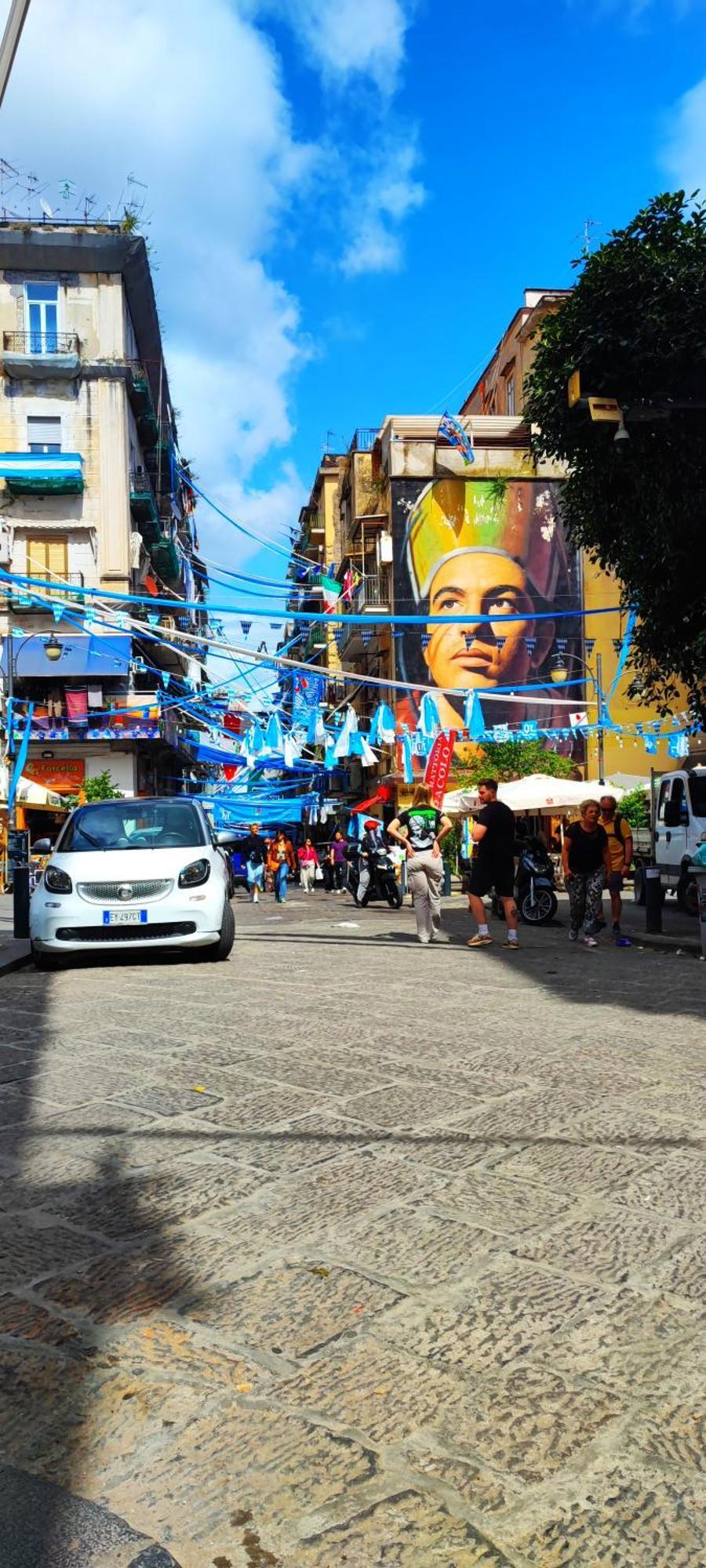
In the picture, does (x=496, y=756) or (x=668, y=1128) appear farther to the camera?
(x=496, y=756)

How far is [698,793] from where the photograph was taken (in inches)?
744

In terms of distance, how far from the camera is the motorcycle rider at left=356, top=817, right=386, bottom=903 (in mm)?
23344

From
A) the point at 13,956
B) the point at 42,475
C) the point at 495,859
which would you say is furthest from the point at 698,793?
the point at 42,475

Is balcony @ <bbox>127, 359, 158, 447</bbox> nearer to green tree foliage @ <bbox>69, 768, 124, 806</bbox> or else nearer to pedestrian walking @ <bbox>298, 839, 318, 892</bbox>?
green tree foliage @ <bbox>69, 768, 124, 806</bbox>

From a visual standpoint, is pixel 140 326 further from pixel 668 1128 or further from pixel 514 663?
pixel 668 1128

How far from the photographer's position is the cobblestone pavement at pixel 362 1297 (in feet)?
7.18

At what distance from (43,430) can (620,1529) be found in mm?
41387

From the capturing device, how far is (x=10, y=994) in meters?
8.88

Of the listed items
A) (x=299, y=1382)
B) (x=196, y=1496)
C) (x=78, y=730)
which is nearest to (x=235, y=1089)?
(x=299, y=1382)

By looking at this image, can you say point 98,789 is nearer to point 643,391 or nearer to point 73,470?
point 73,470

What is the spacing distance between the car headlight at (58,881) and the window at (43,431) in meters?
32.5

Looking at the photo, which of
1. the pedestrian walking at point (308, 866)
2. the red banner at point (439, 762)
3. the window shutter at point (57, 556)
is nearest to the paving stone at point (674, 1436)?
the red banner at point (439, 762)

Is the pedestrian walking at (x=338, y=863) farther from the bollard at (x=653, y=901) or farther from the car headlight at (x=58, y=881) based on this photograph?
the car headlight at (x=58, y=881)

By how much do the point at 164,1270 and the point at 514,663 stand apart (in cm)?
3590
